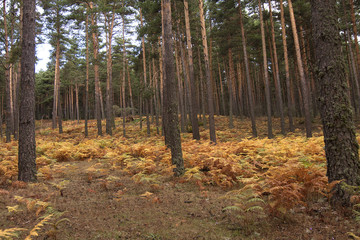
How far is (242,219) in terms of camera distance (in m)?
3.66

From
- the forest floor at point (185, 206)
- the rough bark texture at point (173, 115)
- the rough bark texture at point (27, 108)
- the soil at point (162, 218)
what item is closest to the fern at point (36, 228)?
the forest floor at point (185, 206)

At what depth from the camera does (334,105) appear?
3.56 m

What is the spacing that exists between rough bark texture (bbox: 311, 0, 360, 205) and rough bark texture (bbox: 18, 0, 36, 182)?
7.34m

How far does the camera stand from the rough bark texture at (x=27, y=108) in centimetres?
605

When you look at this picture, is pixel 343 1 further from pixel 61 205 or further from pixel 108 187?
pixel 61 205

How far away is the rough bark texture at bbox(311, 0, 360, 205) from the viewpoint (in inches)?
138

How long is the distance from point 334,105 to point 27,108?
24.8 ft

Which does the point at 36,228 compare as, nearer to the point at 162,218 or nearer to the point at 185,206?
the point at 162,218

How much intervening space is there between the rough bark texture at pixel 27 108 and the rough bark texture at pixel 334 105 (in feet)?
24.1

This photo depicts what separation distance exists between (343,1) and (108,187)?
2235 cm

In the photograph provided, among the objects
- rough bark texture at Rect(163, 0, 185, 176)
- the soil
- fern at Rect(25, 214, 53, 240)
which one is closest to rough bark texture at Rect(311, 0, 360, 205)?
the soil

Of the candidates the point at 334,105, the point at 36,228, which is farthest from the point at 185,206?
the point at 334,105

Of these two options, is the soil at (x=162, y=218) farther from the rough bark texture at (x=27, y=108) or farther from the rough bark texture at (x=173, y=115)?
the rough bark texture at (x=173, y=115)

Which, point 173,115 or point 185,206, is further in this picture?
point 173,115
